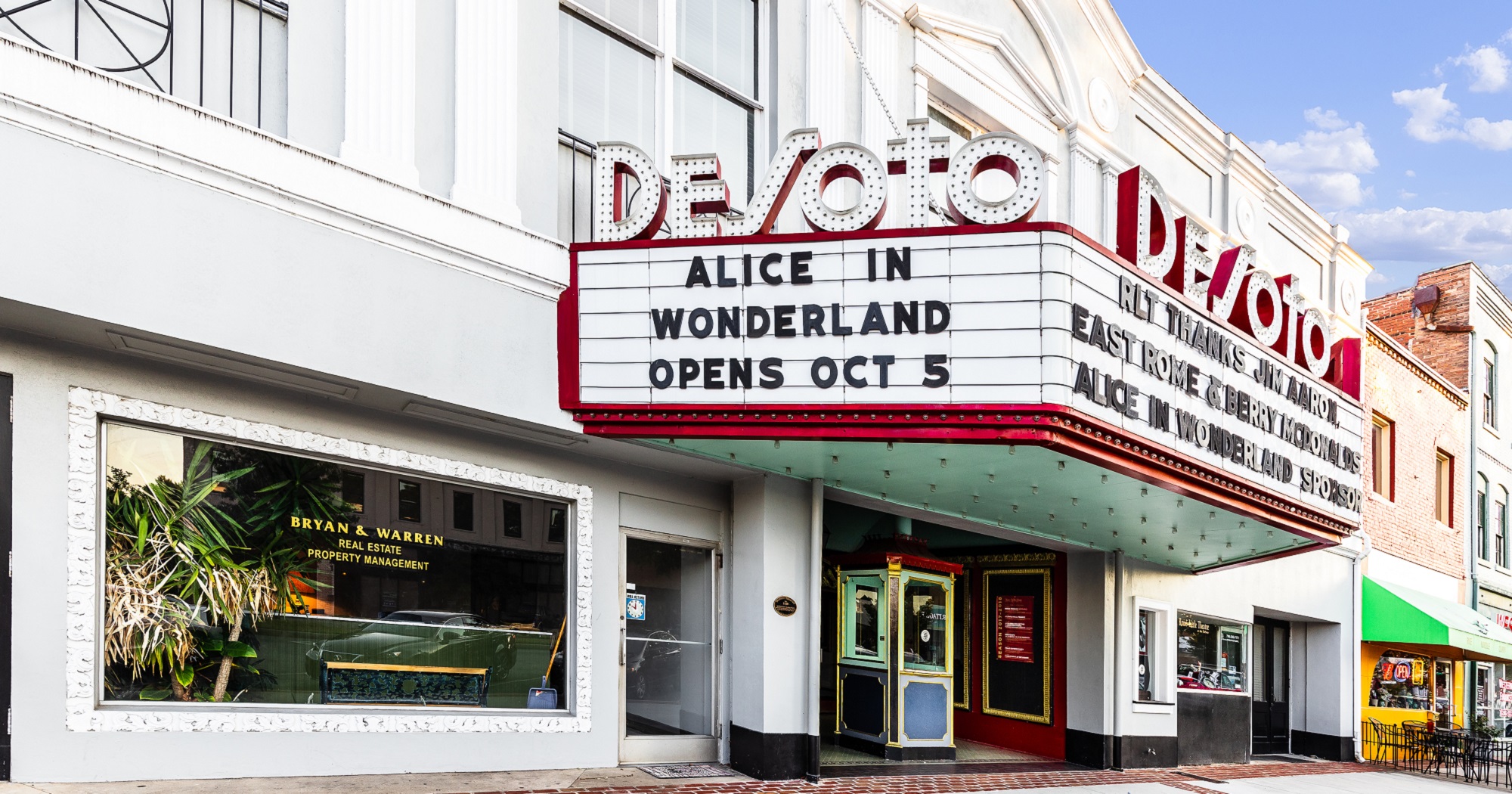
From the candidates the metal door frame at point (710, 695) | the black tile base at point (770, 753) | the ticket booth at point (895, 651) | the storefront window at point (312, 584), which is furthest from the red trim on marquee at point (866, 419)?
the ticket booth at point (895, 651)

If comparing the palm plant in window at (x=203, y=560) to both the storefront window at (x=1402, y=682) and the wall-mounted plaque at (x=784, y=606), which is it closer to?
the wall-mounted plaque at (x=784, y=606)

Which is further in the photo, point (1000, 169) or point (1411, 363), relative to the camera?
point (1411, 363)

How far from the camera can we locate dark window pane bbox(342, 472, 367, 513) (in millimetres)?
8922

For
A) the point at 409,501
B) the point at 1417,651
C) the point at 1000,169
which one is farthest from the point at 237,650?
the point at 1417,651

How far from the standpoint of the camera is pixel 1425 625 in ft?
66.1

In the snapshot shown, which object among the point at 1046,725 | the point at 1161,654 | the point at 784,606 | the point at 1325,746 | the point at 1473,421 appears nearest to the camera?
the point at 784,606

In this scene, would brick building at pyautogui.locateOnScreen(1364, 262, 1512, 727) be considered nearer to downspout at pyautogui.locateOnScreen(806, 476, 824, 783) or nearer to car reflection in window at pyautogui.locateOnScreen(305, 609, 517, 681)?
downspout at pyautogui.locateOnScreen(806, 476, 824, 783)

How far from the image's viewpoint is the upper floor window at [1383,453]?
22.5 meters

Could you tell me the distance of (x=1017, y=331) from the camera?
362 inches

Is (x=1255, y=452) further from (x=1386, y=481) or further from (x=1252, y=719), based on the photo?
(x=1386, y=481)

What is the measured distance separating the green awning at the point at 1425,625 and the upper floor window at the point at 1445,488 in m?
3.39

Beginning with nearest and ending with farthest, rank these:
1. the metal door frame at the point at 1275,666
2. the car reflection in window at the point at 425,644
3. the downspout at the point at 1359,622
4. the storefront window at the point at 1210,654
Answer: the car reflection in window at the point at 425,644 < the storefront window at the point at 1210,654 < the downspout at the point at 1359,622 < the metal door frame at the point at 1275,666

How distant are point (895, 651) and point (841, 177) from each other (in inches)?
255

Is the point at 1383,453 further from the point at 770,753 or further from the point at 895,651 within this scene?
the point at 770,753
